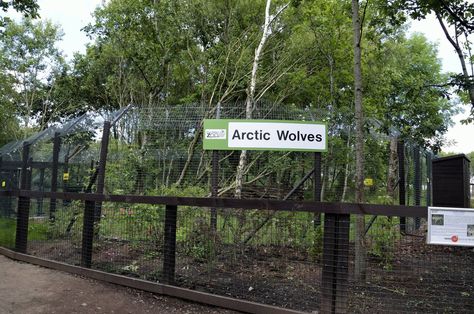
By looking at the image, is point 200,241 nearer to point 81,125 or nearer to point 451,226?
→ point 451,226

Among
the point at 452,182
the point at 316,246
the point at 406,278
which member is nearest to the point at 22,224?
the point at 316,246

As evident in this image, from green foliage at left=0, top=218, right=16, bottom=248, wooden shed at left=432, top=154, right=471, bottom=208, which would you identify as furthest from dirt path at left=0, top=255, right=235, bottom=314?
wooden shed at left=432, top=154, right=471, bottom=208

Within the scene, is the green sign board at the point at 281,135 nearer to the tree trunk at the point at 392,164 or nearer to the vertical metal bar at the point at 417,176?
the tree trunk at the point at 392,164

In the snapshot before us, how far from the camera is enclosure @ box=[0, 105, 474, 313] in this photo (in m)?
4.87

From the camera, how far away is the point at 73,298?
5484 mm

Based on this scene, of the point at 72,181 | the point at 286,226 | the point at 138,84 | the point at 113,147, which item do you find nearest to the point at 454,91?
the point at 286,226

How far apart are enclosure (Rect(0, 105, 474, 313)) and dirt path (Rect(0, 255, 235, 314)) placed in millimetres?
365

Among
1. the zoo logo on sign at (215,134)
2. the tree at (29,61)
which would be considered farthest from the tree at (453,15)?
the tree at (29,61)

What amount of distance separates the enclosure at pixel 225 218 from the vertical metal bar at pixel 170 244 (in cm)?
2

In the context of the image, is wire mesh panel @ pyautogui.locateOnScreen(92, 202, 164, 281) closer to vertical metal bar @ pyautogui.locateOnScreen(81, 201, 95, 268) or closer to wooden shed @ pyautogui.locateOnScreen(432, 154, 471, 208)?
vertical metal bar @ pyautogui.locateOnScreen(81, 201, 95, 268)

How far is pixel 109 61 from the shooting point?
2409cm

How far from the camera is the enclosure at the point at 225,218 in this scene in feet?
16.0

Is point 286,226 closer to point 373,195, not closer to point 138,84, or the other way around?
point 373,195

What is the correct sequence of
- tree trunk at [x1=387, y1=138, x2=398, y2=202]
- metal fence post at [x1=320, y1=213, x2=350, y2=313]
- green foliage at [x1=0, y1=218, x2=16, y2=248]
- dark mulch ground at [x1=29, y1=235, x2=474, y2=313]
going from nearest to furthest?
metal fence post at [x1=320, y1=213, x2=350, y2=313] < dark mulch ground at [x1=29, y1=235, x2=474, y2=313] < tree trunk at [x1=387, y1=138, x2=398, y2=202] < green foliage at [x1=0, y1=218, x2=16, y2=248]
